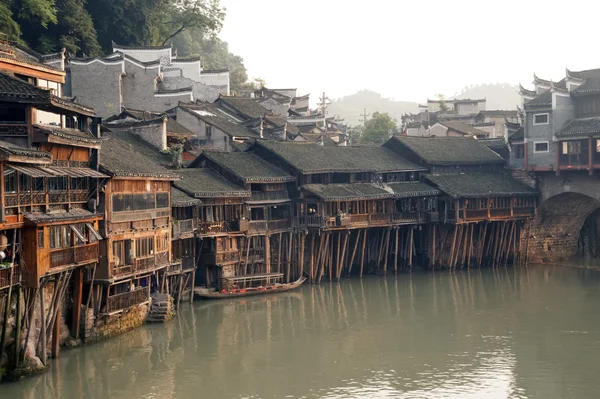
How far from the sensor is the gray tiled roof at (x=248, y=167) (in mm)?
49219

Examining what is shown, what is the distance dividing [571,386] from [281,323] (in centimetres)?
1491

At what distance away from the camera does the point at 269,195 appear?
50.9 metres

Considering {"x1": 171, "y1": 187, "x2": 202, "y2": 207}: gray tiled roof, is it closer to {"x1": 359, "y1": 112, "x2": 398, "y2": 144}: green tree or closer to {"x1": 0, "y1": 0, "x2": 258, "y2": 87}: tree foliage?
{"x1": 0, "y1": 0, "x2": 258, "y2": 87}: tree foliage

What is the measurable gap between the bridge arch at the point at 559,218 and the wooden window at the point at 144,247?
3173 cm

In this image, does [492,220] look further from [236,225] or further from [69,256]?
[69,256]

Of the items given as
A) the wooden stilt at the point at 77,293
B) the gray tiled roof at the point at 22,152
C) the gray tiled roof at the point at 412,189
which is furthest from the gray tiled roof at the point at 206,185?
the gray tiled roof at the point at 22,152

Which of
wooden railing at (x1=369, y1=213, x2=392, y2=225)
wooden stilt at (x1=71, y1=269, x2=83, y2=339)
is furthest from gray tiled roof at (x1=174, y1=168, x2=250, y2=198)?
wooden stilt at (x1=71, y1=269, x2=83, y2=339)

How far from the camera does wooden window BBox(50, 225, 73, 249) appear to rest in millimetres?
30297

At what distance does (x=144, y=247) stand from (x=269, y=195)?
13.7m

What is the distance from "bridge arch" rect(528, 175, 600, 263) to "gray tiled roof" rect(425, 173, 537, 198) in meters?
1.56

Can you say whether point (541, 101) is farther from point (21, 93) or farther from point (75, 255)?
point (21, 93)

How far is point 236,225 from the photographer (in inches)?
1874

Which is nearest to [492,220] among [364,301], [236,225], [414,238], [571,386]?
[414,238]

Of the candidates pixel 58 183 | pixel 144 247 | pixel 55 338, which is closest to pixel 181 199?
pixel 144 247
